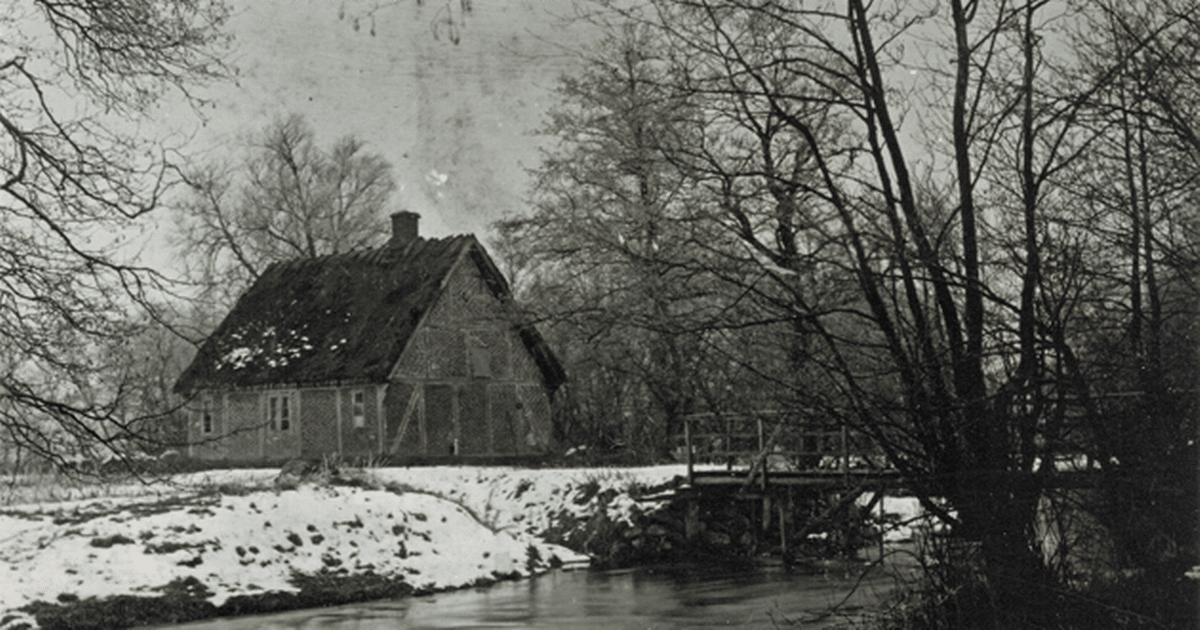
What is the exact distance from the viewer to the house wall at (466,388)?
115 ft

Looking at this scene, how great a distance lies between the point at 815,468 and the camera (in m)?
25.6

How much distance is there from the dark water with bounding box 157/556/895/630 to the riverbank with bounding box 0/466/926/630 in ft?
2.53

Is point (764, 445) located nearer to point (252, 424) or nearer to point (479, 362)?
point (479, 362)

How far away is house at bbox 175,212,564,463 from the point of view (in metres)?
35.0

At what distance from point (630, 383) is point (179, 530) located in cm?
1851

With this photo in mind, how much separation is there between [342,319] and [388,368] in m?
3.88

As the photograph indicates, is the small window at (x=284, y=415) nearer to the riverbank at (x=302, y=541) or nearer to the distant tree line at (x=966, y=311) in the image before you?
the riverbank at (x=302, y=541)

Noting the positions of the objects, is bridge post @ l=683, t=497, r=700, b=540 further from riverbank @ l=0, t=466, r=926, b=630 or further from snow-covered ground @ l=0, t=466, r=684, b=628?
snow-covered ground @ l=0, t=466, r=684, b=628

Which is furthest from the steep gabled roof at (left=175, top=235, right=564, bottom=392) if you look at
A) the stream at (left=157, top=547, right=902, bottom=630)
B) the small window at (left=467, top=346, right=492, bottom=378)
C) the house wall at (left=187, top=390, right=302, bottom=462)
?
the stream at (left=157, top=547, right=902, bottom=630)

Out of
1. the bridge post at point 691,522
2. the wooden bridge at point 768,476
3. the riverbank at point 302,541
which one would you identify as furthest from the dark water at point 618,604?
the bridge post at point 691,522

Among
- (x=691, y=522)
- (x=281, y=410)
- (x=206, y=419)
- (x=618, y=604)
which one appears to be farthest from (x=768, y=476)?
(x=206, y=419)

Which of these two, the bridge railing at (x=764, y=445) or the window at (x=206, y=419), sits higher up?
the window at (x=206, y=419)

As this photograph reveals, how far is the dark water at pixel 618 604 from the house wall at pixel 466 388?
13710 millimetres

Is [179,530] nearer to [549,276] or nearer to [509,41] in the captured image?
[509,41]
